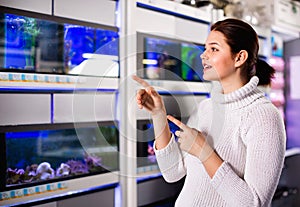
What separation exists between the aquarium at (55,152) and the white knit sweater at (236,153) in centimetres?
39

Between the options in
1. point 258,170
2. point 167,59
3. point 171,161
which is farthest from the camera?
point 167,59

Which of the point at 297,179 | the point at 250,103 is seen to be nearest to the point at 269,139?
the point at 250,103

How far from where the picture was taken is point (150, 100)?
116 centimetres

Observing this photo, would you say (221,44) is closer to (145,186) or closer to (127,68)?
(127,68)

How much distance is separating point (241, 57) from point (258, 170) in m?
0.39

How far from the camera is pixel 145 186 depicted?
6.08ft

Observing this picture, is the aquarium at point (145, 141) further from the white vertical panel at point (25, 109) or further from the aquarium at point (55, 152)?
the white vertical panel at point (25, 109)

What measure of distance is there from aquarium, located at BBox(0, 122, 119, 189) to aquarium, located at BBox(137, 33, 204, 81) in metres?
0.36

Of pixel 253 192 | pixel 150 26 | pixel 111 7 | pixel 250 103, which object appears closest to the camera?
pixel 253 192

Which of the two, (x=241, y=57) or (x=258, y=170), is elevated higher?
(x=241, y=57)

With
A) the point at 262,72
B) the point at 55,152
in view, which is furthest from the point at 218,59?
the point at 55,152

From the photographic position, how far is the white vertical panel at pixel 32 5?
133cm

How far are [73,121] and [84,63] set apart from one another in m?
0.29

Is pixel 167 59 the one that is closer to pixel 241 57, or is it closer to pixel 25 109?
pixel 241 57
